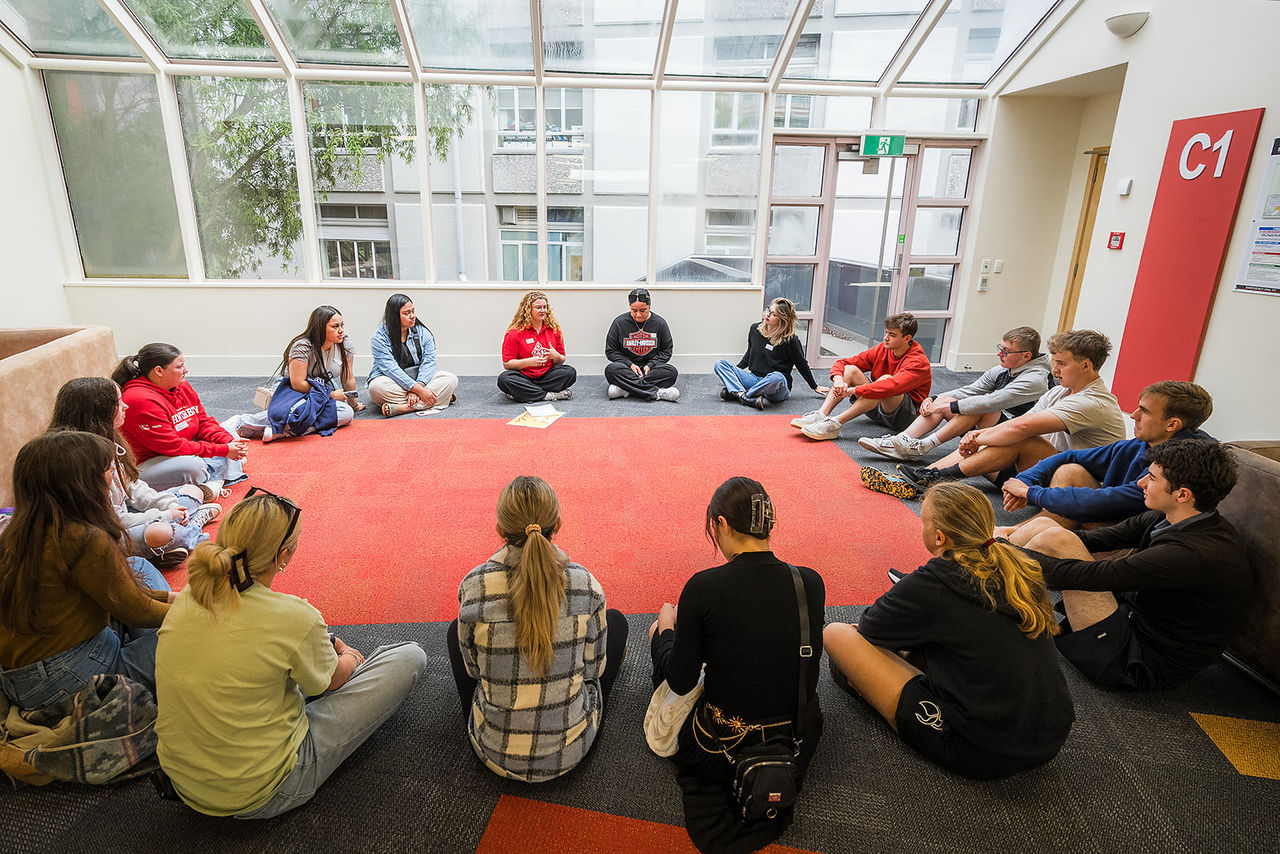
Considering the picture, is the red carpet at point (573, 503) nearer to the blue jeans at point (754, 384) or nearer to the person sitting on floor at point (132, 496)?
the person sitting on floor at point (132, 496)

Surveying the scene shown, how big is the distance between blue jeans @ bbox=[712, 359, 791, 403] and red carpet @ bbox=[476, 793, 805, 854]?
13.9 feet

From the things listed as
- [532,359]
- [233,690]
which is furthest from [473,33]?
[233,690]

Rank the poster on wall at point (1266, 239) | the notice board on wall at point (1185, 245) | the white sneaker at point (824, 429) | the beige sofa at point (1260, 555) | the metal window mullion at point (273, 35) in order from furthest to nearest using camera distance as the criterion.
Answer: the metal window mullion at point (273, 35) < the white sneaker at point (824, 429) < the notice board on wall at point (1185, 245) < the poster on wall at point (1266, 239) < the beige sofa at point (1260, 555)

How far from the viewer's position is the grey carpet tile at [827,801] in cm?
189

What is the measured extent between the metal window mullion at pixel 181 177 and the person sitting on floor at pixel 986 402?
6056 mm

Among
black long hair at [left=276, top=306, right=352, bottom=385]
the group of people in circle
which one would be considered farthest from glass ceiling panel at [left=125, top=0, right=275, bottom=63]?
the group of people in circle

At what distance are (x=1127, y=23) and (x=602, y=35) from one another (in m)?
3.85

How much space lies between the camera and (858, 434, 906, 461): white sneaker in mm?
4738

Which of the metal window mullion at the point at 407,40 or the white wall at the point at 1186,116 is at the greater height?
the metal window mullion at the point at 407,40

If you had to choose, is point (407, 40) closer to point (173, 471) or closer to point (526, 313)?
point (526, 313)

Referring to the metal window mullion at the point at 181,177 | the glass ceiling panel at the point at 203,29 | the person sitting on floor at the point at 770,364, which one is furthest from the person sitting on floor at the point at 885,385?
the metal window mullion at the point at 181,177

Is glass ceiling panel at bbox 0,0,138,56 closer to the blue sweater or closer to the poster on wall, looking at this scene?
the blue sweater

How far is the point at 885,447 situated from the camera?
4.75 meters

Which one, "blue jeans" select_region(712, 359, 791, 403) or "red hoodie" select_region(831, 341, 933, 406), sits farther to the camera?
"blue jeans" select_region(712, 359, 791, 403)
